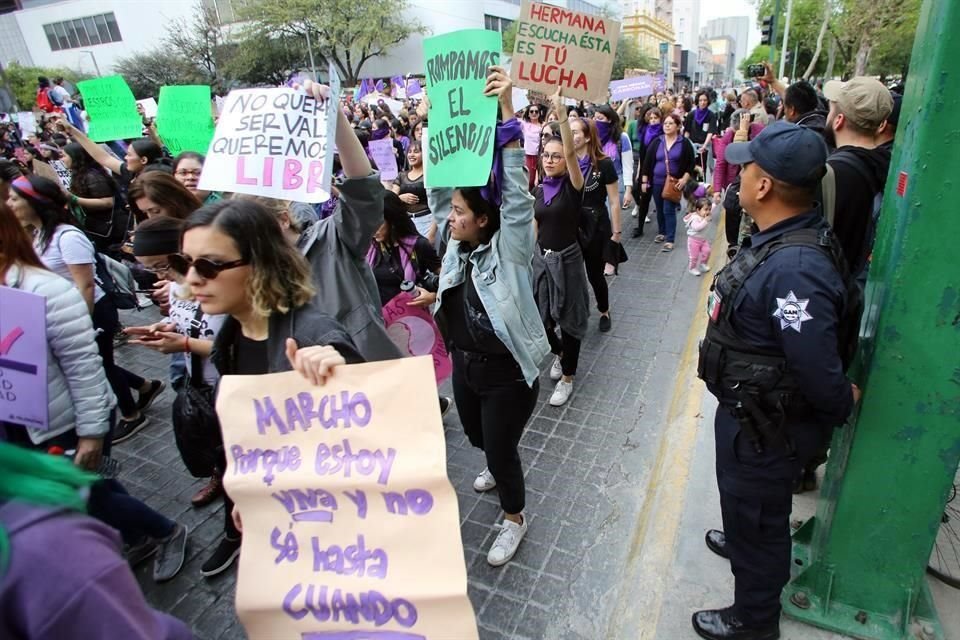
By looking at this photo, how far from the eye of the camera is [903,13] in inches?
1008

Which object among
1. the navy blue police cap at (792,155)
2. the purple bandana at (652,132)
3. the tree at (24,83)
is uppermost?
the tree at (24,83)

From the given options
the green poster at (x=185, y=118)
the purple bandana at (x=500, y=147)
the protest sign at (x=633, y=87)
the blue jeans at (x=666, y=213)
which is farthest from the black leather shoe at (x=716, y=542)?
the protest sign at (x=633, y=87)

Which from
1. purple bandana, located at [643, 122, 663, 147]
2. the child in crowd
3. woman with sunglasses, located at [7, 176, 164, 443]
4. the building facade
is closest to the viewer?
woman with sunglasses, located at [7, 176, 164, 443]

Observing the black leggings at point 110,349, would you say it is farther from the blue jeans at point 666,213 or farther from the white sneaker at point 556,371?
the blue jeans at point 666,213

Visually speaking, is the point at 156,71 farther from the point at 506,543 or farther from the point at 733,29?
the point at 733,29

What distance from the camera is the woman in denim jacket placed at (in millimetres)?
2631

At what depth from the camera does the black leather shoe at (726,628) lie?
247 centimetres

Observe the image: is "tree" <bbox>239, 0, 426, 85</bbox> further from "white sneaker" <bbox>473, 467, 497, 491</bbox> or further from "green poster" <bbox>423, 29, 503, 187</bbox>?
"white sneaker" <bbox>473, 467, 497, 491</bbox>

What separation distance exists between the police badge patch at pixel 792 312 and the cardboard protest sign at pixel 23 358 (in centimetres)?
279

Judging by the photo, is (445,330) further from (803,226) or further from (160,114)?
(160,114)

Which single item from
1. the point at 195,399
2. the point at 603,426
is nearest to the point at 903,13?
the point at 603,426

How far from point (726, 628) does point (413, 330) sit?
94.5 inches

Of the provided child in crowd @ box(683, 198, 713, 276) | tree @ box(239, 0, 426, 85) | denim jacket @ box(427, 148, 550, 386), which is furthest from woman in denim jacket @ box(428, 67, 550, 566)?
tree @ box(239, 0, 426, 85)

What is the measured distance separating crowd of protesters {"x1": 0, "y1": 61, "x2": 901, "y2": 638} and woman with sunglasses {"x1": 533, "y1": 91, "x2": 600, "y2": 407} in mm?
15
